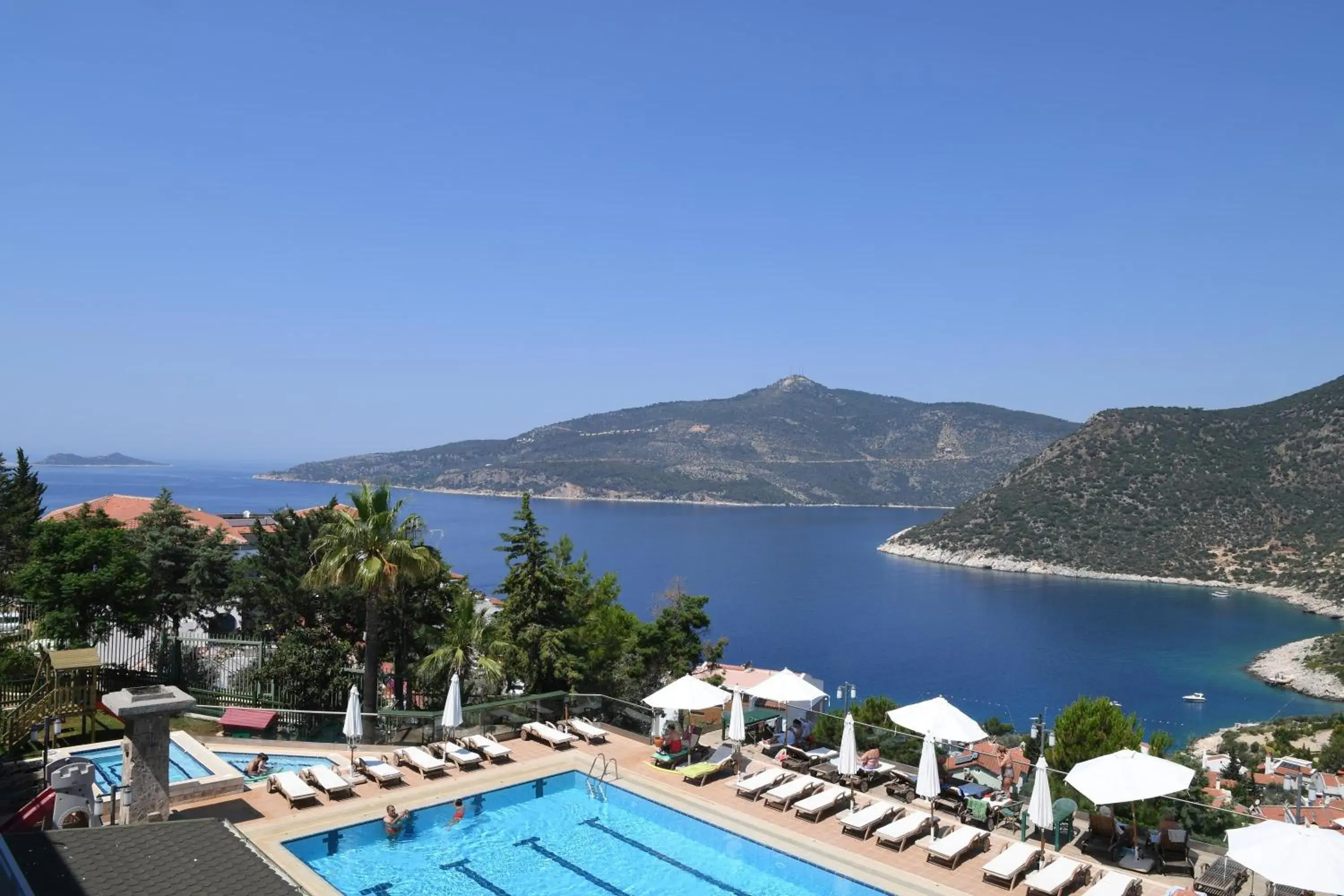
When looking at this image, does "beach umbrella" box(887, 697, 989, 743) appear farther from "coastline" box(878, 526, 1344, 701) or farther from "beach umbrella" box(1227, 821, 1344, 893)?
"coastline" box(878, 526, 1344, 701)

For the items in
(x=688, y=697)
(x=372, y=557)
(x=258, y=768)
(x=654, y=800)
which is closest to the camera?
(x=258, y=768)

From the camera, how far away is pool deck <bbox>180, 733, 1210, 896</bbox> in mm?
10406

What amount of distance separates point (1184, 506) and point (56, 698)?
13143 centimetres

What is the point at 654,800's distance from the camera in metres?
13.4

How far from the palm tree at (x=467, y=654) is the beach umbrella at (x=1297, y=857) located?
499 inches

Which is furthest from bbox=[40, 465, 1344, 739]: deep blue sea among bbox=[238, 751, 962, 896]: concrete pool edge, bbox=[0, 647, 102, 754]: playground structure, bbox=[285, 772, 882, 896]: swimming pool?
bbox=[285, 772, 882, 896]: swimming pool

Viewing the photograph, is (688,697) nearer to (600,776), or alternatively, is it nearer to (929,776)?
(600,776)

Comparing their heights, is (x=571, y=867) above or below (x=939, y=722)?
Answer: below

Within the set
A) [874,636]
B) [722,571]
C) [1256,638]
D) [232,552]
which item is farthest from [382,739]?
[722,571]

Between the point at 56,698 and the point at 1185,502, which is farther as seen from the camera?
the point at 1185,502

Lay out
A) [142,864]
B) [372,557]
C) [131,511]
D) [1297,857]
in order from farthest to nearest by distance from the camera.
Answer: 1. [131,511]
2. [372,557]
3. [1297,857]
4. [142,864]

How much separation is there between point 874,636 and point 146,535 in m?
70.5

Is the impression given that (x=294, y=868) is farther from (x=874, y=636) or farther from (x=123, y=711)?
(x=874, y=636)

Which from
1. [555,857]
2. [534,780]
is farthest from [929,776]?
[534,780]
